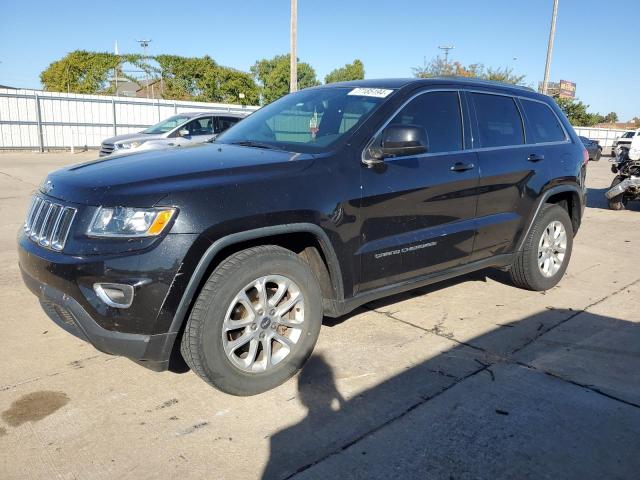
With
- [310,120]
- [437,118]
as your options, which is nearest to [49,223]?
[310,120]

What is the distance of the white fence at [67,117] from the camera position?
20.2 metres

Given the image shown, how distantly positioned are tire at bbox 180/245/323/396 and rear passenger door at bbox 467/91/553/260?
179cm

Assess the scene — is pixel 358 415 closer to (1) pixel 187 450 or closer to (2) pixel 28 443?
(1) pixel 187 450

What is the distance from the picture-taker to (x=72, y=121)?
2202cm

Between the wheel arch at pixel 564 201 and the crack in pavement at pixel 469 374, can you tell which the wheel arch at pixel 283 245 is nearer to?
the crack in pavement at pixel 469 374

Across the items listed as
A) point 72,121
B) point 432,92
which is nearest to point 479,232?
point 432,92

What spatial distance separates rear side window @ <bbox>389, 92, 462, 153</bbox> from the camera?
3.87 meters

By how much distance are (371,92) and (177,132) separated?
32.2 feet

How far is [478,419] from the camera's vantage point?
2918 millimetres

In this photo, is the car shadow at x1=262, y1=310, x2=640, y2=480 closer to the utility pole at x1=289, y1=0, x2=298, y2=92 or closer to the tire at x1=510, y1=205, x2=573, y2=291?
the tire at x1=510, y1=205, x2=573, y2=291

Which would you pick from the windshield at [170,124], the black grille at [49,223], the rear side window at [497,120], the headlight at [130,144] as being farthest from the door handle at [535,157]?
the windshield at [170,124]

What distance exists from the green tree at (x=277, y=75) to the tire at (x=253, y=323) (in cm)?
6100

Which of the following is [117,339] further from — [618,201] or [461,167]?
[618,201]

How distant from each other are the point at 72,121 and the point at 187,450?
22436 mm
